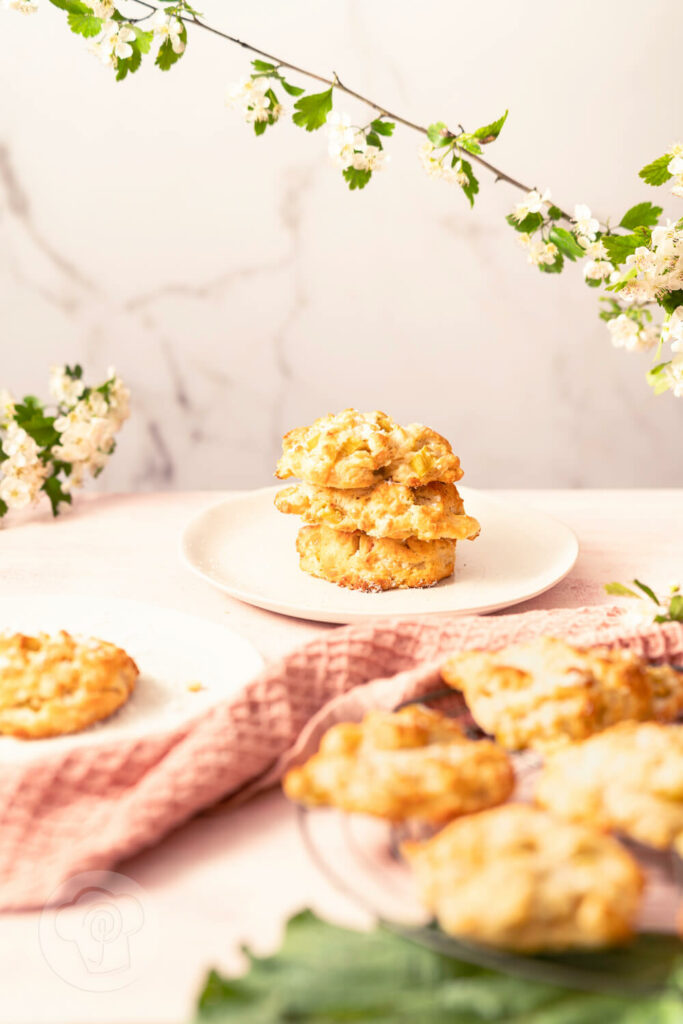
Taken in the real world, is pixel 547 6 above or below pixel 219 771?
above

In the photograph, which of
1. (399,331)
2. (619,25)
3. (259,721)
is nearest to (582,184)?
(619,25)

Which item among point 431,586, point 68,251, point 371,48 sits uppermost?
point 371,48

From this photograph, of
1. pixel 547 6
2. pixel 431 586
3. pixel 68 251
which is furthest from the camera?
pixel 68 251

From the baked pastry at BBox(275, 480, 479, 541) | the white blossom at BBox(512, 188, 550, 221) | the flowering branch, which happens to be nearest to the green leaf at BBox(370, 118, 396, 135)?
the flowering branch

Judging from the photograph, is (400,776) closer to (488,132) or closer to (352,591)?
(352,591)

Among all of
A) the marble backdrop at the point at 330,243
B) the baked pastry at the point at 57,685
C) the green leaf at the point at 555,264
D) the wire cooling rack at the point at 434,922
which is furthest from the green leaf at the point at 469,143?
the marble backdrop at the point at 330,243

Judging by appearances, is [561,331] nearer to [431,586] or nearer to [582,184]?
[582,184]
